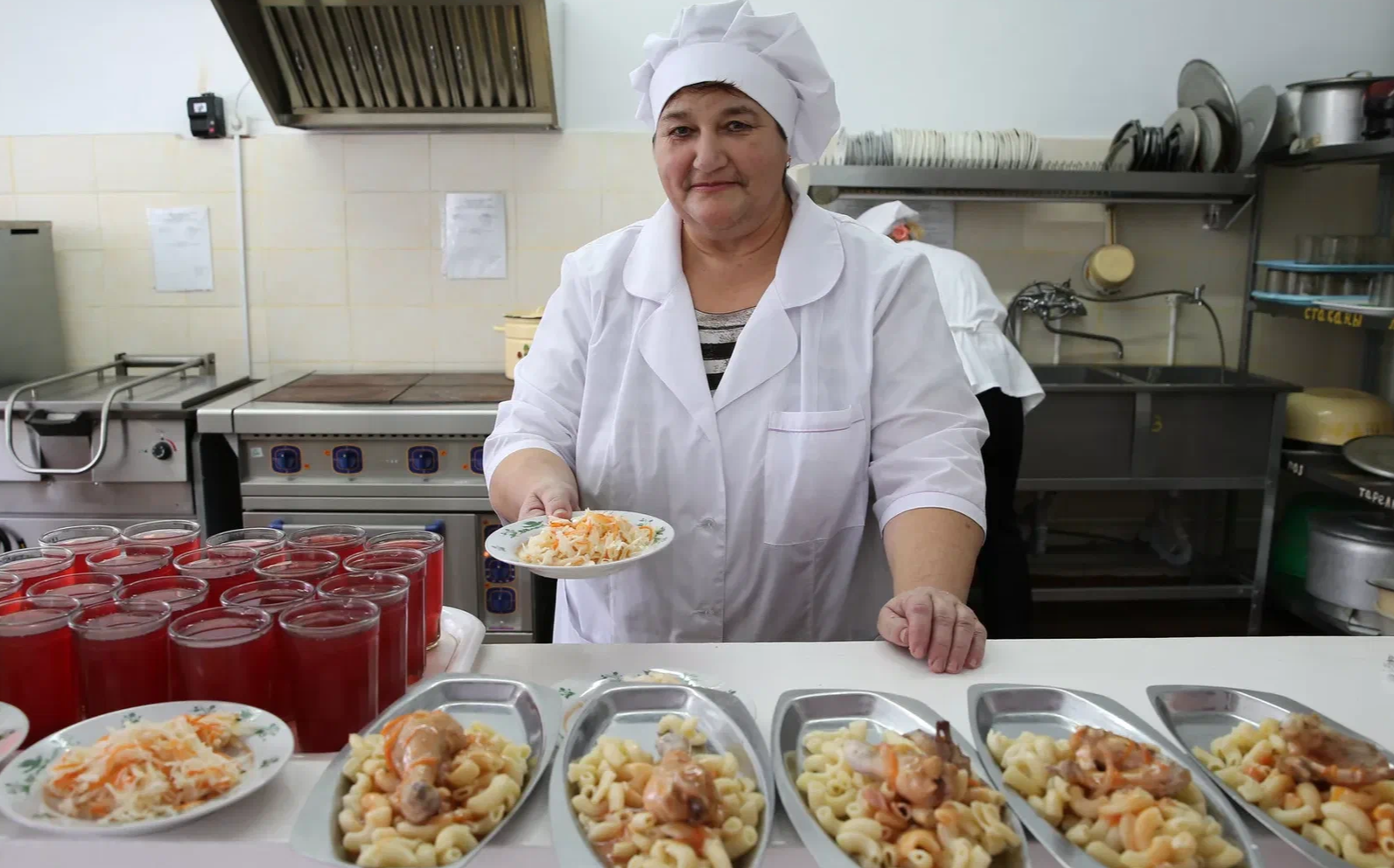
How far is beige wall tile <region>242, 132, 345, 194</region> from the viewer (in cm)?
371

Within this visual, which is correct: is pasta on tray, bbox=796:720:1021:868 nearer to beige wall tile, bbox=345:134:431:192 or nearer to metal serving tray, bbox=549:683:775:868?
metal serving tray, bbox=549:683:775:868

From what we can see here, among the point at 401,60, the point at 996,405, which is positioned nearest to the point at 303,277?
the point at 401,60

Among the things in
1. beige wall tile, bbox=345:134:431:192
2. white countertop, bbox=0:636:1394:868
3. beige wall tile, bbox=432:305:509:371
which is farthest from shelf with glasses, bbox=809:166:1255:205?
white countertop, bbox=0:636:1394:868

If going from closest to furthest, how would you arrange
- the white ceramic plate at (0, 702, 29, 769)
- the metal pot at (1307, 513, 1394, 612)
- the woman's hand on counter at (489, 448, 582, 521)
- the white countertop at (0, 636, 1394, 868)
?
the white ceramic plate at (0, 702, 29, 769) → the white countertop at (0, 636, 1394, 868) → the woman's hand on counter at (489, 448, 582, 521) → the metal pot at (1307, 513, 1394, 612)

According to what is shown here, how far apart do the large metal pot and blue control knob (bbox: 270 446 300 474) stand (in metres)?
3.65

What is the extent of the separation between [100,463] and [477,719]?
2496 mm

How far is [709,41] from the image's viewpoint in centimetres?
175

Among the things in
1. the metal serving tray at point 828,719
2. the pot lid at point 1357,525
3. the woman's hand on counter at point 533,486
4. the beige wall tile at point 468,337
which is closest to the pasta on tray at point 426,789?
the metal serving tray at point 828,719

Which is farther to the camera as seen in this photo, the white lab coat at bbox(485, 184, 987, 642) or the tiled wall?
the tiled wall

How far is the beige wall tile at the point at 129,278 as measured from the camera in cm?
377

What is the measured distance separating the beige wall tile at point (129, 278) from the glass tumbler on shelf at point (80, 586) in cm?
299

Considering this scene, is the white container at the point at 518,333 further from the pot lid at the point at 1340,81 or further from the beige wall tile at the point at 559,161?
the pot lid at the point at 1340,81

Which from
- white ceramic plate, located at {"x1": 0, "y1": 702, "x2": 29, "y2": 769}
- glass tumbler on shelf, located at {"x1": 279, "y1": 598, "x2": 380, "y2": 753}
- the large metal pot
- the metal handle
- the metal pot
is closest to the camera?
white ceramic plate, located at {"x1": 0, "y1": 702, "x2": 29, "y2": 769}

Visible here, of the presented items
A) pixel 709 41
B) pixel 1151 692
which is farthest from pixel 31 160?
pixel 1151 692
